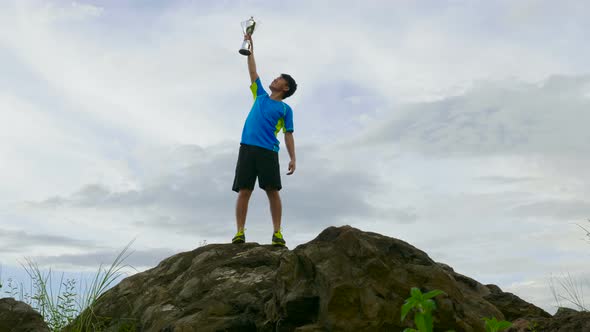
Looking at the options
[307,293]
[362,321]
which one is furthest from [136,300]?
[362,321]

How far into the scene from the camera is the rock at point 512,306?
21.8ft

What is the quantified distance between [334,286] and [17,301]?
4.53 metres

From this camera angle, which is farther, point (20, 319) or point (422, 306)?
point (20, 319)

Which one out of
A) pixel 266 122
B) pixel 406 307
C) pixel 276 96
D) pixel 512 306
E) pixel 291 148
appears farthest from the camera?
pixel 276 96

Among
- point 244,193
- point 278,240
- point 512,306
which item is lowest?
point 512,306

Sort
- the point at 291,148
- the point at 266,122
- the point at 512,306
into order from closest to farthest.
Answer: the point at 512,306
the point at 266,122
the point at 291,148

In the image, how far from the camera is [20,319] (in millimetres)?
7211

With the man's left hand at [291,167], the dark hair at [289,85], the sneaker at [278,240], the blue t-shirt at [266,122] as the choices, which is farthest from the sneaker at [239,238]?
the dark hair at [289,85]

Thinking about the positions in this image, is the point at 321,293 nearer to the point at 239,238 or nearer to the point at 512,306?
the point at 512,306

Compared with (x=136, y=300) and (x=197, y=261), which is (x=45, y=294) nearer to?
(x=136, y=300)

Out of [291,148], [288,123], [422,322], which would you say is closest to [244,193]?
[291,148]

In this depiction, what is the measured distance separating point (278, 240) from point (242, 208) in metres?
0.59

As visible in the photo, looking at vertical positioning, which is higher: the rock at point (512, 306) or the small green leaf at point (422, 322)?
the rock at point (512, 306)

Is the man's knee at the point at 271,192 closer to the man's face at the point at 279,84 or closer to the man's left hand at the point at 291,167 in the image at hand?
the man's left hand at the point at 291,167
